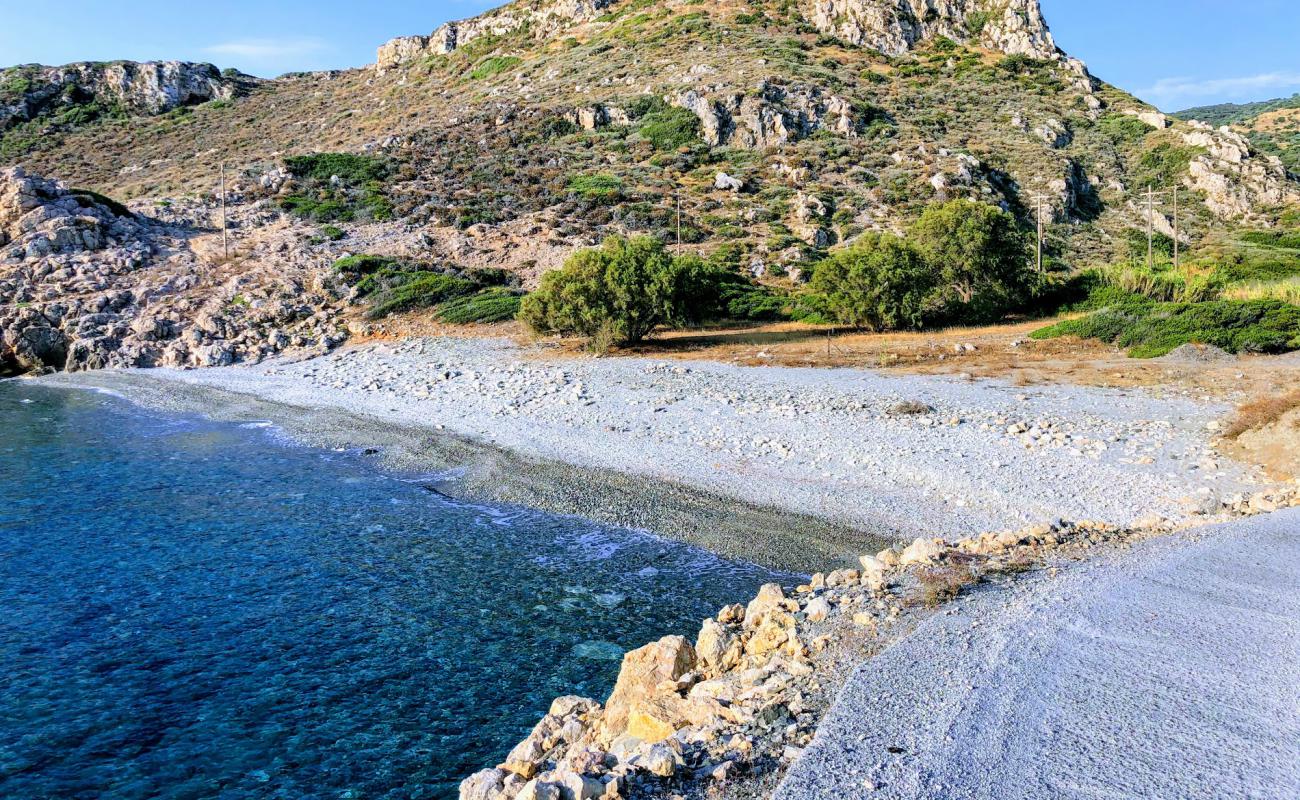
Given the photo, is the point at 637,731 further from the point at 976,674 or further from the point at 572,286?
the point at 572,286

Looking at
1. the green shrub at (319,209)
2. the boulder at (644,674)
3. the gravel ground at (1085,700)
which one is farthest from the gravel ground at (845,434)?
the green shrub at (319,209)

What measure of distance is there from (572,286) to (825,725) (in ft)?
70.0

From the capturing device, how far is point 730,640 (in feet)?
21.7

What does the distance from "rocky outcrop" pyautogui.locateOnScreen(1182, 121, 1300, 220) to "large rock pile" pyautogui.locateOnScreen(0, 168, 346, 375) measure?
55.7 m

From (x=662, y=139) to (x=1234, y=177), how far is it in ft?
130

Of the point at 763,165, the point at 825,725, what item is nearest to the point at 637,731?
the point at 825,725

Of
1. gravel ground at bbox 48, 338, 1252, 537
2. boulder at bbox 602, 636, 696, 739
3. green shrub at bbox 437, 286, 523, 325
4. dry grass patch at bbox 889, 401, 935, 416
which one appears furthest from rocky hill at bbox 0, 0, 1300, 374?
boulder at bbox 602, 636, 696, 739

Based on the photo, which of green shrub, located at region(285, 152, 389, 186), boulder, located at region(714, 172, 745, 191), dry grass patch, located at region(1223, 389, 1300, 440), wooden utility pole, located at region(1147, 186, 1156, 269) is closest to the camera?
dry grass patch, located at region(1223, 389, 1300, 440)

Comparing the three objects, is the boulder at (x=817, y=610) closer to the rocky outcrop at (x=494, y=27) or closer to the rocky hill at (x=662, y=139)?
the rocky hill at (x=662, y=139)

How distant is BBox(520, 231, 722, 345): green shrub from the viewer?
24.7 m

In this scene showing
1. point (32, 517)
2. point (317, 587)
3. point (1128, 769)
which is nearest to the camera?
point (1128, 769)

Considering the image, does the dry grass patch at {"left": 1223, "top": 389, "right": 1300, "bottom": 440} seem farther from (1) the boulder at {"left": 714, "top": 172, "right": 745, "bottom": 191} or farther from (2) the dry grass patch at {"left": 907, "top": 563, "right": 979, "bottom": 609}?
(1) the boulder at {"left": 714, "top": 172, "right": 745, "bottom": 191}

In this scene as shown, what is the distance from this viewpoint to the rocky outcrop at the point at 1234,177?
5022 centimetres

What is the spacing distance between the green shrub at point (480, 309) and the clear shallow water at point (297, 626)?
51.6 feet
